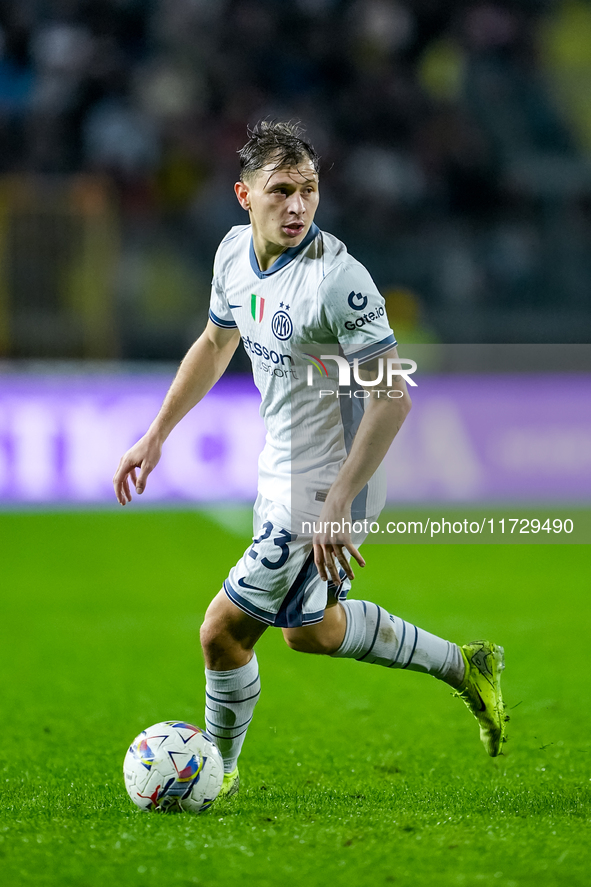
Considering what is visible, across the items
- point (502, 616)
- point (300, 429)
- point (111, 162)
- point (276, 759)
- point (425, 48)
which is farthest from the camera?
→ point (425, 48)

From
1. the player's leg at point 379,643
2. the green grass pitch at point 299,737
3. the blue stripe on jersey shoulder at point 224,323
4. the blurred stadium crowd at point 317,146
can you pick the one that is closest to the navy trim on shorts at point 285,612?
the player's leg at point 379,643

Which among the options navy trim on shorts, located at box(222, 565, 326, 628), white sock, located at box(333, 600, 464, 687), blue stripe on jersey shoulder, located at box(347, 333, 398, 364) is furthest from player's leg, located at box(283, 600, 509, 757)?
blue stripe on jersey shoulder, located at box(347, 333, 398, 364)

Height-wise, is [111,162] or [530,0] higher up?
[530,0]

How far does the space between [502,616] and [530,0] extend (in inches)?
411

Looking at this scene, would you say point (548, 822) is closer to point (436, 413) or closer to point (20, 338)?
point (436, 413)

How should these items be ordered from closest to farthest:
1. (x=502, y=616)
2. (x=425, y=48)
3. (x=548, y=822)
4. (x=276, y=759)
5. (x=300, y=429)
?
(x=548, y=822) < (x=300, y=429) < (x=276, y=759) < (x=502, y=616) < (x=425, y=48)

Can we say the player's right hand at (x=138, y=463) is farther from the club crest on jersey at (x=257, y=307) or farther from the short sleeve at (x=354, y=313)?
the short sleeve at (x=354, y=313)

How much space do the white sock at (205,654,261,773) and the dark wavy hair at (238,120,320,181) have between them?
1.53 meters

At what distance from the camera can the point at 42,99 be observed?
1224cm

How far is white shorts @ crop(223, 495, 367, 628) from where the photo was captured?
3.37 metres

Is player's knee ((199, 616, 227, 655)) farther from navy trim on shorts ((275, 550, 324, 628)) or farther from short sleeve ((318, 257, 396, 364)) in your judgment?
short sleeve ((318, 257, 396, 364))

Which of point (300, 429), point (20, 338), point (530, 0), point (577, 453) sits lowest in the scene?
point (577, 453)

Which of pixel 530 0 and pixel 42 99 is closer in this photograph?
pixel 42 99

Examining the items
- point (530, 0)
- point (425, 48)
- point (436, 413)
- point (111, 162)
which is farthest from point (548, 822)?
point (530, 0)
